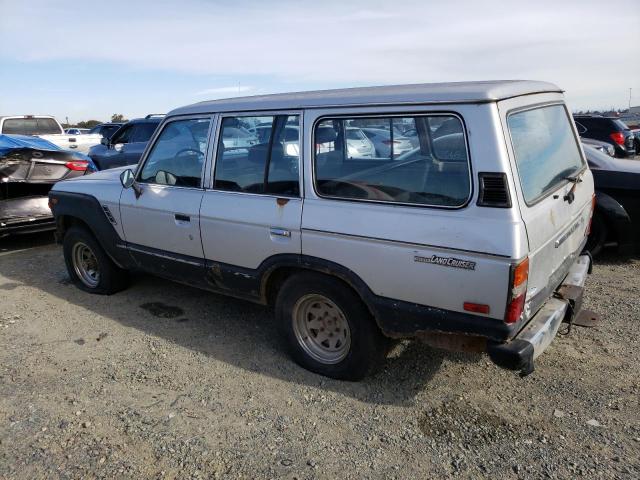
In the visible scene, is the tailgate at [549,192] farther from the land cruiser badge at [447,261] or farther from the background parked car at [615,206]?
the background parked car at [615,206]

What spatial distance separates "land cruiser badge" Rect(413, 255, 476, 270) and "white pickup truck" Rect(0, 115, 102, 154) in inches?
491

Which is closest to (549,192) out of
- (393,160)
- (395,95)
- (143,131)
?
(393,160)

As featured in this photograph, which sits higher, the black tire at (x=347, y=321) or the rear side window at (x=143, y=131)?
the rear side window at (x=143, y=131)

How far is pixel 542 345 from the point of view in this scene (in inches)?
108

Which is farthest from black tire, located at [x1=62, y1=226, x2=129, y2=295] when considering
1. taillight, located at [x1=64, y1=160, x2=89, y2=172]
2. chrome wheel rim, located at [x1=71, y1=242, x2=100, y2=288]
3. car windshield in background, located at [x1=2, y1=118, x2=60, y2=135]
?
car windshield in background, located at [x1=2, y1=118, x2=60, y2=135]

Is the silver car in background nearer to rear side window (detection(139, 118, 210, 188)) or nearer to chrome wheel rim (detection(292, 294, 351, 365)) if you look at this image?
chrome wheel rim (detection(292, 294, 351, 365))

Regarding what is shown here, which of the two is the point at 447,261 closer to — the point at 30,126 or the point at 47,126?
the point at 30,126

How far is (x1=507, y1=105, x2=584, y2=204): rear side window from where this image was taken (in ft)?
8.73

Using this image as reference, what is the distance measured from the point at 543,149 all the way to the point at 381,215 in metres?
1.14

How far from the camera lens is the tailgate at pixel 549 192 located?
2604 mm

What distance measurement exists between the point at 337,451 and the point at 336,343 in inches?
32.2

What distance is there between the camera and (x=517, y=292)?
246 cm

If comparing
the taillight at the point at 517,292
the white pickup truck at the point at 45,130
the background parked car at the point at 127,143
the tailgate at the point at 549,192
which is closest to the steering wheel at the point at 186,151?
the tailgate at the point at 549,192

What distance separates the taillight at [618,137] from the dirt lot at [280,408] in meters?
10.1
